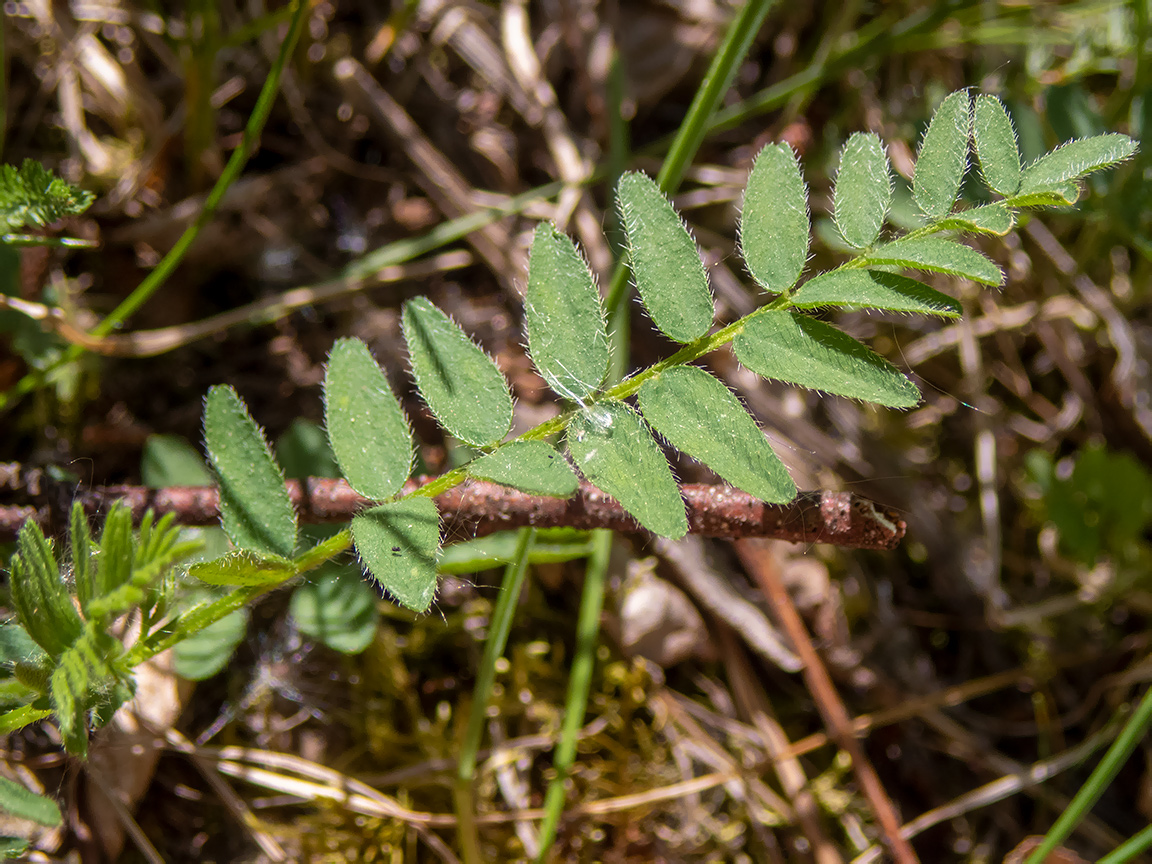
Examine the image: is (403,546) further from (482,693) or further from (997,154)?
(997,154)

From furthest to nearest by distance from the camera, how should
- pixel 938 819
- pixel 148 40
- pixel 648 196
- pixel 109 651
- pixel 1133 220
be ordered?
pixel 148 40 → pixel 938 819 → pixel 1133 220 → pixel 648 196 → pixel 109 651

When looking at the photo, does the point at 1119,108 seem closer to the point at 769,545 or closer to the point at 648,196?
the point at 769,545

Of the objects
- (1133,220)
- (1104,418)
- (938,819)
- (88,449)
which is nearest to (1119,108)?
(1133,220)

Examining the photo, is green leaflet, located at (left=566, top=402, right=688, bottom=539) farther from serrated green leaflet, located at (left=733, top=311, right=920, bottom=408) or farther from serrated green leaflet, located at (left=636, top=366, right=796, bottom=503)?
serrated green leaflet, located at (left=733, top=311, right=920, bottom=408)

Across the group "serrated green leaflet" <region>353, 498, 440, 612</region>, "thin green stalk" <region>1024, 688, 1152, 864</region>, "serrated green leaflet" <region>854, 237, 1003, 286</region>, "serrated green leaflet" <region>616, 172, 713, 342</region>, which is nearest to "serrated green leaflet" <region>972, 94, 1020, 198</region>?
"serrated green leaflet" <region>854, 237, 1003, 286</region>

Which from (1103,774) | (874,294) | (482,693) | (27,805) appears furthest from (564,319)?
(1103,774)

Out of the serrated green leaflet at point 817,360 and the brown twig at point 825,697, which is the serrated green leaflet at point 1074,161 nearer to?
the serrated green leaflet at point 817,360
